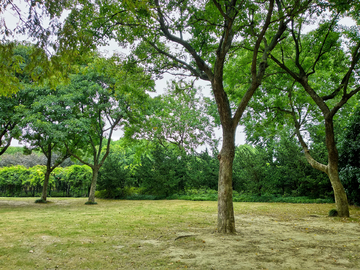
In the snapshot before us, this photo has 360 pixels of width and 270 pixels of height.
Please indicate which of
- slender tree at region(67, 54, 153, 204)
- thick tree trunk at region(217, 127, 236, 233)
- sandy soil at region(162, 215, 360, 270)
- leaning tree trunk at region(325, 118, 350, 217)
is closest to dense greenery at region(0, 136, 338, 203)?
slender tree at region(67, 54, 153, 204)

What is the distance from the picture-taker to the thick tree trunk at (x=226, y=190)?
508 cm

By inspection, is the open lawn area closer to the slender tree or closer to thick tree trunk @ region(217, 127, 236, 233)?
thick tree trunk @ region(217, 127, 236, 233)

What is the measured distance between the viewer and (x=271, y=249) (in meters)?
3.85

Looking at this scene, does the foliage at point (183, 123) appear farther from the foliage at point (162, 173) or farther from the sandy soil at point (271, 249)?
the sandy soil at point (271, 249)

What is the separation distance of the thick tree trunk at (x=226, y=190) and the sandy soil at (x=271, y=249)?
0.27m

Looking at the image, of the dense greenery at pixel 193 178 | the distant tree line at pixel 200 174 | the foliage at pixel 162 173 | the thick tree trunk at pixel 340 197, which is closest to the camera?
the thick tree trunk at pixel 340 197

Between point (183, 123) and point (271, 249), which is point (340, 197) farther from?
point (183, 123)

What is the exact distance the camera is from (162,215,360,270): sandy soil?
3156 mm

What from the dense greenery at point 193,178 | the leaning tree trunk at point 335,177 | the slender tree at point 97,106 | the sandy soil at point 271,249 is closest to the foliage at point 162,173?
the dense greenery at point 193,178

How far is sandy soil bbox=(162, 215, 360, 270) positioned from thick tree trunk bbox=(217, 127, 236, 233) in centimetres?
27

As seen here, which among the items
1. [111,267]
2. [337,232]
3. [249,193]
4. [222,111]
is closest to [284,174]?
[249,193]

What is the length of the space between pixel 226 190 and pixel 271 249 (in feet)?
5.27

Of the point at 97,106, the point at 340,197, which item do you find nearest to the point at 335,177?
the point at 340,197

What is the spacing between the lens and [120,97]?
1360 centimetres
